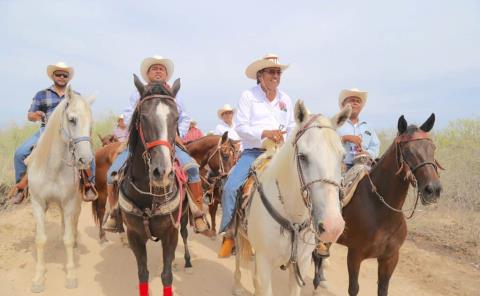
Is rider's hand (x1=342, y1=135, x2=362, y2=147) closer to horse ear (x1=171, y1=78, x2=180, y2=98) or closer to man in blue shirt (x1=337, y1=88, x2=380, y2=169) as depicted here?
man in blue shirt (x1=337, y1=88, x2=380, y2=169)

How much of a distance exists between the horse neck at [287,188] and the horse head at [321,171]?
29 cm

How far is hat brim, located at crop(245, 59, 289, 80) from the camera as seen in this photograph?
Result: 4.27 meters

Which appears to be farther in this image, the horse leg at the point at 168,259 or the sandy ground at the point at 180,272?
the sandy ground at the point at 180,272

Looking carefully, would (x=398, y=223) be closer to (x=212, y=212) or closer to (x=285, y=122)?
(x=285, y=122)

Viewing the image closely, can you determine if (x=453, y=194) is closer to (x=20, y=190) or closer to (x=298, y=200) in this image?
(x=298, y=200)

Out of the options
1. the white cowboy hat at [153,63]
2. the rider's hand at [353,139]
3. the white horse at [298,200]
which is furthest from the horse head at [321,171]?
the white cowboy hat at [153,63]

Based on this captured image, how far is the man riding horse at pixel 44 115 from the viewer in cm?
556

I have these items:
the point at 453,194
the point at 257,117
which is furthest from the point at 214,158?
the point at 453,194

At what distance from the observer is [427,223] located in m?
8.64

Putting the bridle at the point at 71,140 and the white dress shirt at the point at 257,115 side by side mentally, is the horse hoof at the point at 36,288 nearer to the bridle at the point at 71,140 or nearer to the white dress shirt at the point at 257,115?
the bridle at the point at 71,140

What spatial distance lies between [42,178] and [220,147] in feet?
10.6

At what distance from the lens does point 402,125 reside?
4141 millimetres

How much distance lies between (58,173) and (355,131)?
15.7ft

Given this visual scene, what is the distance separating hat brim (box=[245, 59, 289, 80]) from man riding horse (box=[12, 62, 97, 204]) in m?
3.11
